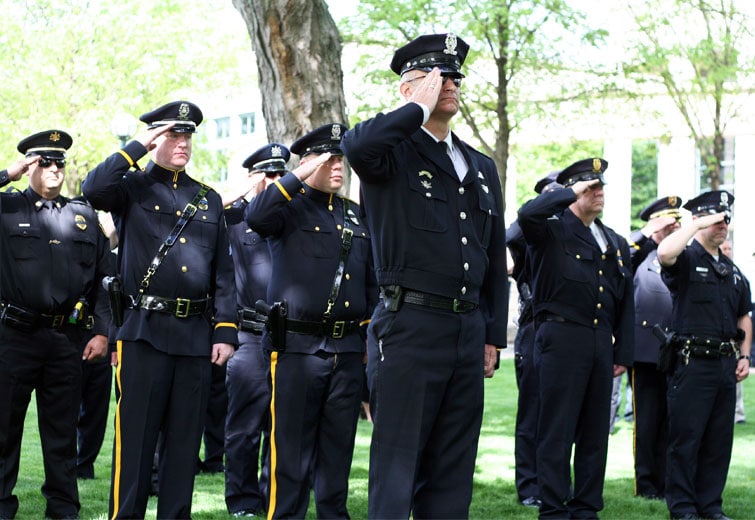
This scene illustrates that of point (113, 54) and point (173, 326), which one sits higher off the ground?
point (113, 54)

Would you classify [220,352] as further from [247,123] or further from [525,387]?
[247,123]

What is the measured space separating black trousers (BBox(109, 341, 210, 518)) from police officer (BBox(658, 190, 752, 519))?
367cm

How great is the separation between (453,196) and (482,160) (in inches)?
15.8

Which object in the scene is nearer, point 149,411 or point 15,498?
point 149,411

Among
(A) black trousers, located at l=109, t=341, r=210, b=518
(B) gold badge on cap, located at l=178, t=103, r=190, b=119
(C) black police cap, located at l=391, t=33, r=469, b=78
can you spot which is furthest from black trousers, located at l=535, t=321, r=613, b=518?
(C) black police cap, located at l=391, t=33, r=469, b=78

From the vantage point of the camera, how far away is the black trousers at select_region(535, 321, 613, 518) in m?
7.71

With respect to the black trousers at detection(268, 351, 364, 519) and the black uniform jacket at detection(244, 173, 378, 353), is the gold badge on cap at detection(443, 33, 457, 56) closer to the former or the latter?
the black uniform jacket at detection(244, 173, 378, 353)

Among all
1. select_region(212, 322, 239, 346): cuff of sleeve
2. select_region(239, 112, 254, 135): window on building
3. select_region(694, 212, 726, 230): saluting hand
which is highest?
select_region(239, 112, 254, 135): window on building

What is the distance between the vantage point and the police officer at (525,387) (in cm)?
870

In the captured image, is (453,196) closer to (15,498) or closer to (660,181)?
(15,498)

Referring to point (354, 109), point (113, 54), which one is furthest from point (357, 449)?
point (113, 54)

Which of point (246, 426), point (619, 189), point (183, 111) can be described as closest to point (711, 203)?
point (246, 426)

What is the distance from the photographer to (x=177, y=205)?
673 centimetres

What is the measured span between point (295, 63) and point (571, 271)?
16.4 ft
